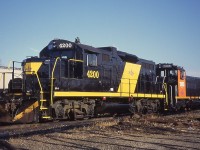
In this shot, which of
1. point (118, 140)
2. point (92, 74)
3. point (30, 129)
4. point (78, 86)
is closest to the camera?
point (118, 140)

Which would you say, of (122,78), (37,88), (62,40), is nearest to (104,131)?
(37,88)

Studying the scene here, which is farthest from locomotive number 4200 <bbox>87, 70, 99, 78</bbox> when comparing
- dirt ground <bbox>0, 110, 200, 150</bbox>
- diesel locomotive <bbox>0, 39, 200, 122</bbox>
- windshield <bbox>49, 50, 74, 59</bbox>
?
dirt ground <bbox>0, 110, 200, 150</bbox>

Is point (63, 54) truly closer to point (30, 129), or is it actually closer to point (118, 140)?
point (30, 129)

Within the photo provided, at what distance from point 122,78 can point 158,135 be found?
33.1ft

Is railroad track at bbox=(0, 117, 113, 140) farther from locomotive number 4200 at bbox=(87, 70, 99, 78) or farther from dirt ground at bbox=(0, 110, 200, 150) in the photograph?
locomotive number 4200 at bbox=(87, 70, 99, 78)

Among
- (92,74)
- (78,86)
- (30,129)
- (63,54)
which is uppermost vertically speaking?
(63,54)

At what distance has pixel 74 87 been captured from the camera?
1553 cm

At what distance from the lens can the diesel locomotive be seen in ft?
45.4

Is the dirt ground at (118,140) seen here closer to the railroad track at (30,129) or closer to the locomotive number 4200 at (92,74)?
the railroad track at (30,129)

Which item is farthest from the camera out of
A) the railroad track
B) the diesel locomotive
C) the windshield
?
the windshield

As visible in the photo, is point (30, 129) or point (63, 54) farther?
point (63, 54)

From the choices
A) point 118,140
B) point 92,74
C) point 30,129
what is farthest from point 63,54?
point 118,140

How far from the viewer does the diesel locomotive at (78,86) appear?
45.4ft

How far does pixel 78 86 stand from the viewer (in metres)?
15.8
